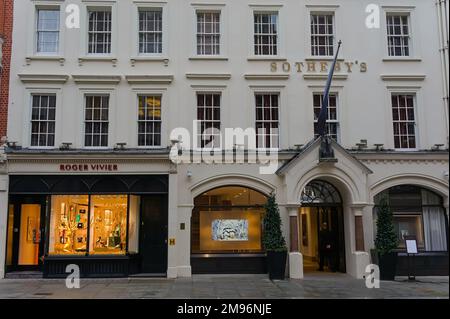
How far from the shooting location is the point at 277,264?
1616cm

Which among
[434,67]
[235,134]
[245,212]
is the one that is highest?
[434,67]

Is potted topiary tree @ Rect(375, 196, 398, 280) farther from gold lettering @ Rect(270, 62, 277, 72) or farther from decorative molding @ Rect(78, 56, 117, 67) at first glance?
decorative molding @ Rect(78, 56, 117, 67)

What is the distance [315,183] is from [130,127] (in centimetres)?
738

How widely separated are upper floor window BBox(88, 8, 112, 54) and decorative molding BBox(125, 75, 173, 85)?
152 centimetres

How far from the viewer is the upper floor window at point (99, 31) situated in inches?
710

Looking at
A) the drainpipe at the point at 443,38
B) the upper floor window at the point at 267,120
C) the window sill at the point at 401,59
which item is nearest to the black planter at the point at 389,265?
the upper floor window at the point at 267,120

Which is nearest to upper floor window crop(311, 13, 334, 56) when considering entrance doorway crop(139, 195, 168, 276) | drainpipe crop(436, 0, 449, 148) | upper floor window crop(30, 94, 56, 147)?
drainpipe crop(436, 0, 449, 148)

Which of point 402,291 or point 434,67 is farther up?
point 434,67

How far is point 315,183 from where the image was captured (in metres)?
18.1

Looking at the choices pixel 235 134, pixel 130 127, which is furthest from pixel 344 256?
pixel 130 127

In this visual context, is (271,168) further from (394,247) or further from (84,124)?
(84,124)

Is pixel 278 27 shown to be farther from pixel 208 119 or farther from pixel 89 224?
pixel 89 224

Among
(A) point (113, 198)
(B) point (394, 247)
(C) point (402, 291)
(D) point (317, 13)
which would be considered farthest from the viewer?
(D) point (317, 13)

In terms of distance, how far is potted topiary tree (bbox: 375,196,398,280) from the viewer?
16.1 m
